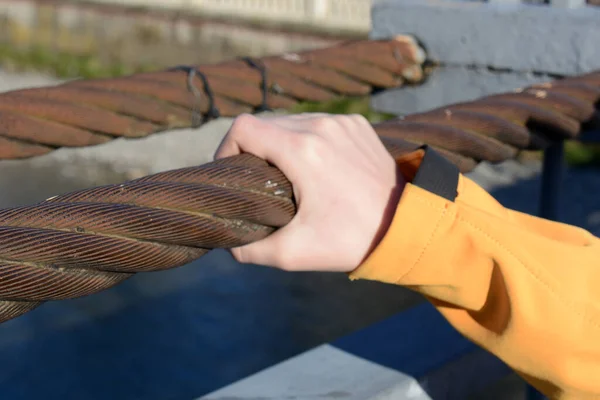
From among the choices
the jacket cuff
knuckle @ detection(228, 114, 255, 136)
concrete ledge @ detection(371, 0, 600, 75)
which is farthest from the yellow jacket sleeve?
concrete ledge @ detection(371, 0, 600, 75)

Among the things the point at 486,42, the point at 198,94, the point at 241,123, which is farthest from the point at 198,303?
the point at 241,123

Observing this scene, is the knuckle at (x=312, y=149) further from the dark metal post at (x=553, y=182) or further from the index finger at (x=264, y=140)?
the dark metal post at (x=553, y=182)

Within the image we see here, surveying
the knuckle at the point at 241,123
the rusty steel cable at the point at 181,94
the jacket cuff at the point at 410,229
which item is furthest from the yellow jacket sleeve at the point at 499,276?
the rusty steel cable at the point at 181,94

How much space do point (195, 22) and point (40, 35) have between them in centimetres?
144

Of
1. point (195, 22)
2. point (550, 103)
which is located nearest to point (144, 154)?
point (195, 22)

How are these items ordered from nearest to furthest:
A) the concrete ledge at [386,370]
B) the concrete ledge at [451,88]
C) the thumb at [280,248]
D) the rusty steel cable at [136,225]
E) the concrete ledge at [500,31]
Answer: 1. the rusty steel cable at [136,225]
2. the thumb at [280,248]
3. the concrete ledge at [386,370]
4. the concrete ledge at [500,31]
5. the concrete ledge at [451,88]

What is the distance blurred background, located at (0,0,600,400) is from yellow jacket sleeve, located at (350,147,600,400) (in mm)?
639

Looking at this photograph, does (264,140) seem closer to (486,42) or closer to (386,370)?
(386,370)

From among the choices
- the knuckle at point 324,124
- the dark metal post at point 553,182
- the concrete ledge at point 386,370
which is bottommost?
the concrete ledge at point 386,370

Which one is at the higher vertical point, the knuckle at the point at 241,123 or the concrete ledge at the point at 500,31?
the knuckle at the point at 241,123

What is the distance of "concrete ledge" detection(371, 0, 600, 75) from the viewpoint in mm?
1578

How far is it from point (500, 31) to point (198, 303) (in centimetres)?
151

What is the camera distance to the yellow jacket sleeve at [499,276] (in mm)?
700

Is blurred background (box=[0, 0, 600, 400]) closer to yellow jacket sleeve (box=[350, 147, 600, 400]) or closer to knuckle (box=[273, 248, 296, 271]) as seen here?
yellow jacket sleeve (box=[350, 147, 600, 400])
